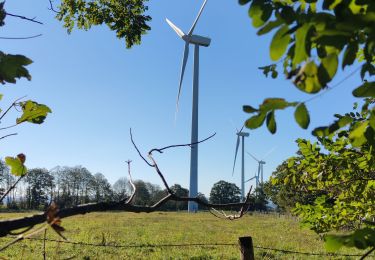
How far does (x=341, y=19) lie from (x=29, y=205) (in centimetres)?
10821

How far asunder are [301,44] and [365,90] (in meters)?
0.38

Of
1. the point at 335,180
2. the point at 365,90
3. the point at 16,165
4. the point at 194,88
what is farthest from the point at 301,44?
the point at 194,88

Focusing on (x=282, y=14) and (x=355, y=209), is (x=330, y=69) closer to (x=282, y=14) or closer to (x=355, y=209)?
(x=282, y=14)

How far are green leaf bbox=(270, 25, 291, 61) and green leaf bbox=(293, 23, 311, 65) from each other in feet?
0.18

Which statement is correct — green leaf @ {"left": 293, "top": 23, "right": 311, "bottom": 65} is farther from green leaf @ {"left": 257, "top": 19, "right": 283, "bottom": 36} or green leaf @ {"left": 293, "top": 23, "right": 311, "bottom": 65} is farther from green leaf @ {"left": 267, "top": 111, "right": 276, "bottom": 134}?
green leaf @ {"left": 267, "top": 111, "right": 276, "bottom": 134}

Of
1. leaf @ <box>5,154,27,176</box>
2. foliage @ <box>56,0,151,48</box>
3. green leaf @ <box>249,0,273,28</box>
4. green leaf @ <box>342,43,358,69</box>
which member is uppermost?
foliage @ <box>56,0,151,48</box>

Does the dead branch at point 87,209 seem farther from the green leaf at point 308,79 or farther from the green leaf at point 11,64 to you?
the green leaf at point 308,79

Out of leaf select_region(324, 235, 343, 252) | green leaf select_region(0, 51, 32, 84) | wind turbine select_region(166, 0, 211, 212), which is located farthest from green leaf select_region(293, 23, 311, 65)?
wind turbine select_region(166, 0, 211, 212)

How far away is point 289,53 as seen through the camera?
117cm

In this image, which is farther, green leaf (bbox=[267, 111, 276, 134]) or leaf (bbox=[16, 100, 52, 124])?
leaf (bbox=[16, 100, 52, 124])

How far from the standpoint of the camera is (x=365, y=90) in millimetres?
1324

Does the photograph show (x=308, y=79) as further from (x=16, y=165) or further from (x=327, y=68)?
(x=16, y=165)

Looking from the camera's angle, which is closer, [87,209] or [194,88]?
[87,209]

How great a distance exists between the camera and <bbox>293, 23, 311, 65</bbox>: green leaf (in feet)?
3.47
